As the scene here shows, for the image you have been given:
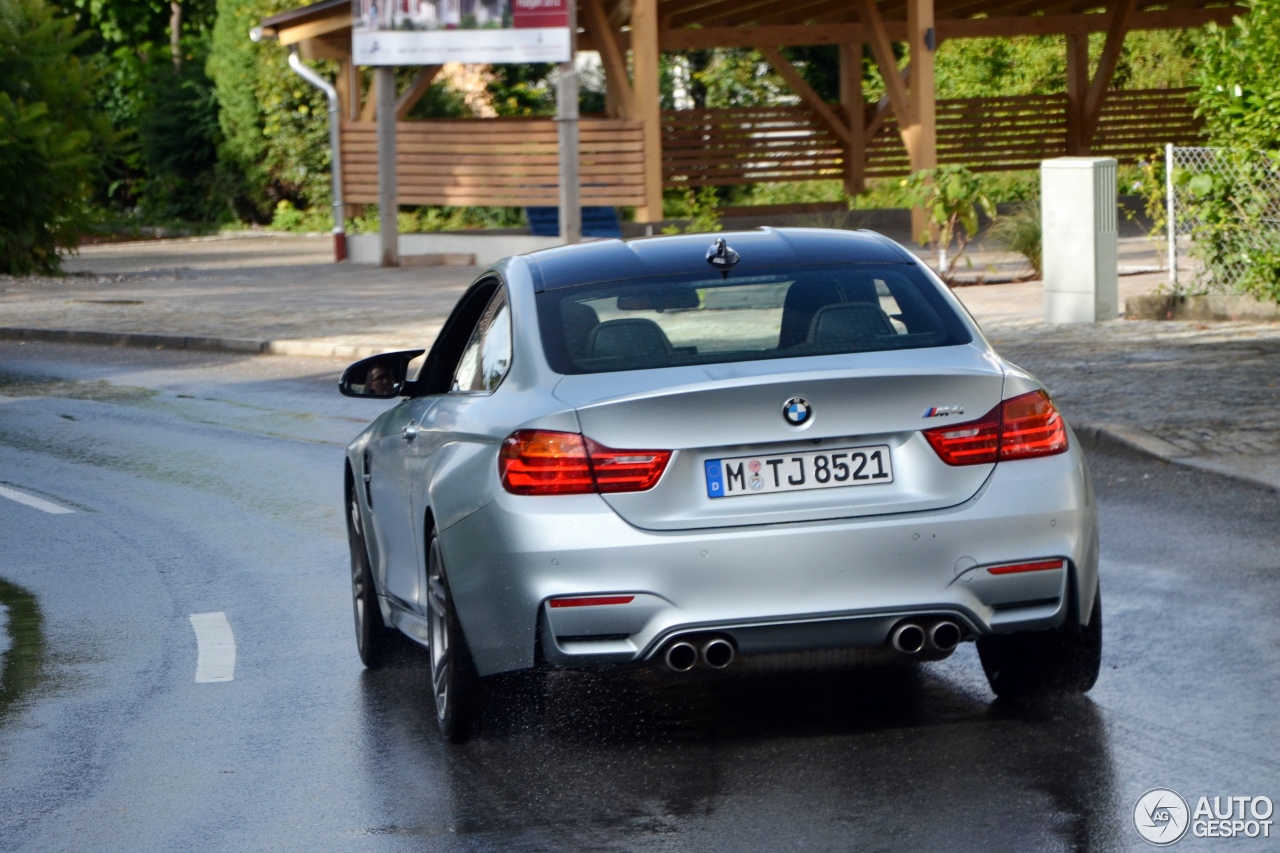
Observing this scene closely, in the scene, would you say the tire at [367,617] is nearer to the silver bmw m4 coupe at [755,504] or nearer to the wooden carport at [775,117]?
the silver bmw m4 coupe at [755,504]

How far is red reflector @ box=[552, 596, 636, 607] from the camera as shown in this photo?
18.3ft

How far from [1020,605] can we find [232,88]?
1673 inches

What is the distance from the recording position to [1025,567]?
5.75m

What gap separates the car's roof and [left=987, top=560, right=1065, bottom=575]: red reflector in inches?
44.9

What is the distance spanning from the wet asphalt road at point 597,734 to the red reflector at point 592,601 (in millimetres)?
500

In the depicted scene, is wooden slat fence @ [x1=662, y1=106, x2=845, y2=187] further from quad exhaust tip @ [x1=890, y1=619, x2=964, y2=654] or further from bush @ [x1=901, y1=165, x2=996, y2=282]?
quad exhaust tip @ [x1=890, y1=619, x2=964, y2=654]

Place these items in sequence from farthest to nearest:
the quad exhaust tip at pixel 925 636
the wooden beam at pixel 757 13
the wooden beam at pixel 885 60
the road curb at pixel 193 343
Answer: the wooden beam at pixel 757 13, the wooden beam at pixel 885 60, the road curb at pixel 193 343, the quad exhaust tip at pixel 925 636

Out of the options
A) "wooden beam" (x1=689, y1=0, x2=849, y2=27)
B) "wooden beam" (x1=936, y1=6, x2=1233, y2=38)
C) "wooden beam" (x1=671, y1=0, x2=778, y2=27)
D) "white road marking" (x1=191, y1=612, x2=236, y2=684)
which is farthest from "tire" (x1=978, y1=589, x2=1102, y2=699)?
"wooden beam" (x1=936, y1=6, x2=1233, y2=38)

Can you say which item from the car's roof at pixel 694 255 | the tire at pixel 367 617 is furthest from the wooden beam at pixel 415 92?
the car's roof at pixel 694 255

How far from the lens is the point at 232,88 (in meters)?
46.5

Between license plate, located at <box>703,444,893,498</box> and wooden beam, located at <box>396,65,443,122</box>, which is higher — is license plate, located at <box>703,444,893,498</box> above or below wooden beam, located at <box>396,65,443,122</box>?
below

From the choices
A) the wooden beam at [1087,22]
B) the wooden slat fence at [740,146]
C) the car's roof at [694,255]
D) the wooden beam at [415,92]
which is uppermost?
the wooden beam at [1087,22]

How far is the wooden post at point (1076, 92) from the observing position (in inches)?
1513

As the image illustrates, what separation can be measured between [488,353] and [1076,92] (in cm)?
3355
